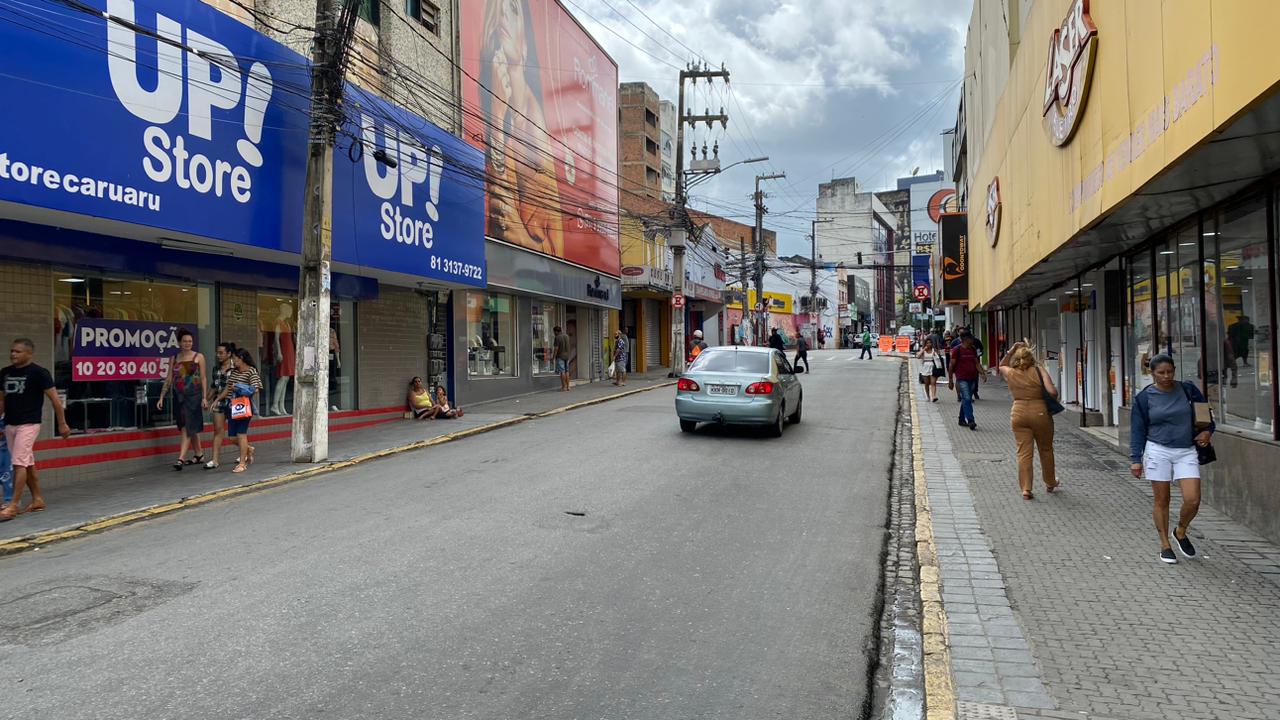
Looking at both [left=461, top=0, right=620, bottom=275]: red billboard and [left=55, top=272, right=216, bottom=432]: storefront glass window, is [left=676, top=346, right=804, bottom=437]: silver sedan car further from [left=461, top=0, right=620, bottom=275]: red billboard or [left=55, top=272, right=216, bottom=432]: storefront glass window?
[left=55, top=272, right=216, bottom=432]: storefront glass window

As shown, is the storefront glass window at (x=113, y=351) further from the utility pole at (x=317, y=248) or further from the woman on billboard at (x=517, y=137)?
the woman on billboard at (x=517, y=137)

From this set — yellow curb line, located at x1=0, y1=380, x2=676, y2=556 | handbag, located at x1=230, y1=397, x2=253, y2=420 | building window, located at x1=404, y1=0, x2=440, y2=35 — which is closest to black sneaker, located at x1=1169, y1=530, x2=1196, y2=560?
yellow curb line, located at x1=0, y1=380, x2=676, y2=556

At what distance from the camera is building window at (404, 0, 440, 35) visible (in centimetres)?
1827

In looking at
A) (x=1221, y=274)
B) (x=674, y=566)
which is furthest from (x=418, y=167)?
(x=1221, y=274)

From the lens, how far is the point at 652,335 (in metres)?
39.7

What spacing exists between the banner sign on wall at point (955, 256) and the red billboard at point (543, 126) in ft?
38.2

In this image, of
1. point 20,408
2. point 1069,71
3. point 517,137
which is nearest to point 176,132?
point 20,408

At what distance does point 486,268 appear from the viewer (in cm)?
1925

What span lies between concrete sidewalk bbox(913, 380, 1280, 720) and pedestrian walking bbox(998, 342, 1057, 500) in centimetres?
26

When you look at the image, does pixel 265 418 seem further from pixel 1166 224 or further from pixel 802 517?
pixel 1166 224

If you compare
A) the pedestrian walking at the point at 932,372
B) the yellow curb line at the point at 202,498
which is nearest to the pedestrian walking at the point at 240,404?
the yellow curb line at the point at 202,498

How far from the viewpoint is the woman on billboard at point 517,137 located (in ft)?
68.8

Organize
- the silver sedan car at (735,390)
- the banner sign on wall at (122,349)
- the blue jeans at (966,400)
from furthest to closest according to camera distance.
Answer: the blue jeans at (966,400) < the silver sedan car at (735,390) < the banner sign on wall at (122,349)

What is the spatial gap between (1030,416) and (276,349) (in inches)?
444
